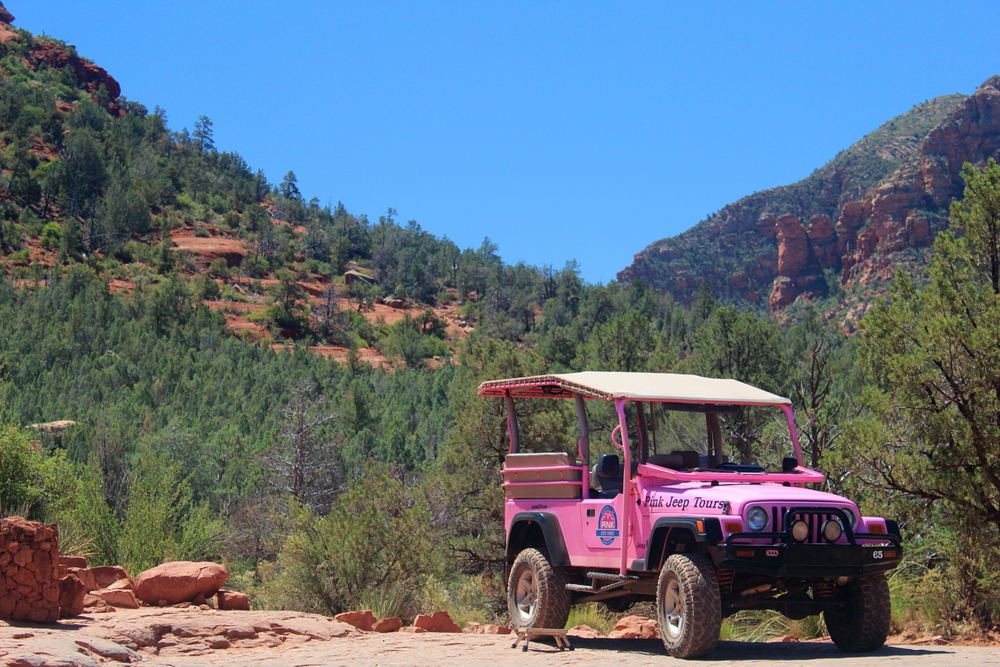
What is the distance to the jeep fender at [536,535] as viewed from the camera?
9945mm

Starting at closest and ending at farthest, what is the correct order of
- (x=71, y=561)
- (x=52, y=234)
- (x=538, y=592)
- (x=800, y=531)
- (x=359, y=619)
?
(x=800, y=531)
(x=538, y=592)
(x=359, y=619)
(x=71, y=561)
(x=52, y=234)

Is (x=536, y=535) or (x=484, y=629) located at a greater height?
(x=536, y=535)

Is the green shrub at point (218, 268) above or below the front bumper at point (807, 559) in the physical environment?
above

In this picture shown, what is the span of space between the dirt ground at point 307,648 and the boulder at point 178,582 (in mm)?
655

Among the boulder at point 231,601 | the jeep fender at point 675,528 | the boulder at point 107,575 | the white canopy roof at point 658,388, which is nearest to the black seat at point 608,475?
the white canopy roof at point 658,388

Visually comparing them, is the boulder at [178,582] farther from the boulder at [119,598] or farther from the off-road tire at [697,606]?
the off-road tire at [697,606]

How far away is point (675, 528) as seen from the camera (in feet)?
28.2

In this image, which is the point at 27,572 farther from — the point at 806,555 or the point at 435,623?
the point at 806,555

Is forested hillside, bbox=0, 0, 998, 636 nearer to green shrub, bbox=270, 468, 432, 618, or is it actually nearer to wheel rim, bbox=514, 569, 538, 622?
green shrub, bbox=270, 468, 432, 618

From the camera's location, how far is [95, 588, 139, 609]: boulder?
36.9ft

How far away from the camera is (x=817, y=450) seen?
17797 millimetres

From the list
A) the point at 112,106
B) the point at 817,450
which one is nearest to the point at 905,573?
the point at 817,450

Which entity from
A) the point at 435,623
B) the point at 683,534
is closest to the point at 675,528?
the point at 683,534

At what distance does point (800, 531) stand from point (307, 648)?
475cm
